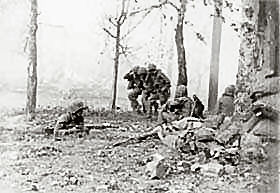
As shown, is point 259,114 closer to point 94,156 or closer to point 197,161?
point 197,161

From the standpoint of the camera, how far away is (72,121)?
368 inches

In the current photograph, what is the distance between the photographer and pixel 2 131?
34.4 feet

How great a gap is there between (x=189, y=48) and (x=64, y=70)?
290 inches

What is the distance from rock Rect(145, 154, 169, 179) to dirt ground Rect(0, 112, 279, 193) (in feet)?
0.22

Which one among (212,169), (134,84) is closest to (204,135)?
(212,169)

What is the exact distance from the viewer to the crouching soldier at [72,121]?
358 inches

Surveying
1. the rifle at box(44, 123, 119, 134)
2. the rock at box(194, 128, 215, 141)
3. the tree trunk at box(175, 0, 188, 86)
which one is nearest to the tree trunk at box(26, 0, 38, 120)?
the rifle at box(44, 123, 119, 134)

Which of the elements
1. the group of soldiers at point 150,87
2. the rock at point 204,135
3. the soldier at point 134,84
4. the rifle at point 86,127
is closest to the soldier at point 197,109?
the rifle at point 86,127

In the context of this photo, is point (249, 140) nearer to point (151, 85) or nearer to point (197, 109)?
point (197, 109)

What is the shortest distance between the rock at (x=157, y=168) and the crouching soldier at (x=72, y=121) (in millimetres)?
2594

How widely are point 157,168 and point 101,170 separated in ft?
2.59

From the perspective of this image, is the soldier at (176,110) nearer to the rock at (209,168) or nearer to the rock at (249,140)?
the rock at (249,140)

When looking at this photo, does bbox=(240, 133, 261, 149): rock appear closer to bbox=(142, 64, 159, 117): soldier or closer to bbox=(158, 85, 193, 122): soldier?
bbox=(158, 85, 193, 122): soldier

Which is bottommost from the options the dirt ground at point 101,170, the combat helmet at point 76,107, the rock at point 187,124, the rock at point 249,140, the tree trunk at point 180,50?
the dirt ground at point 101,170
